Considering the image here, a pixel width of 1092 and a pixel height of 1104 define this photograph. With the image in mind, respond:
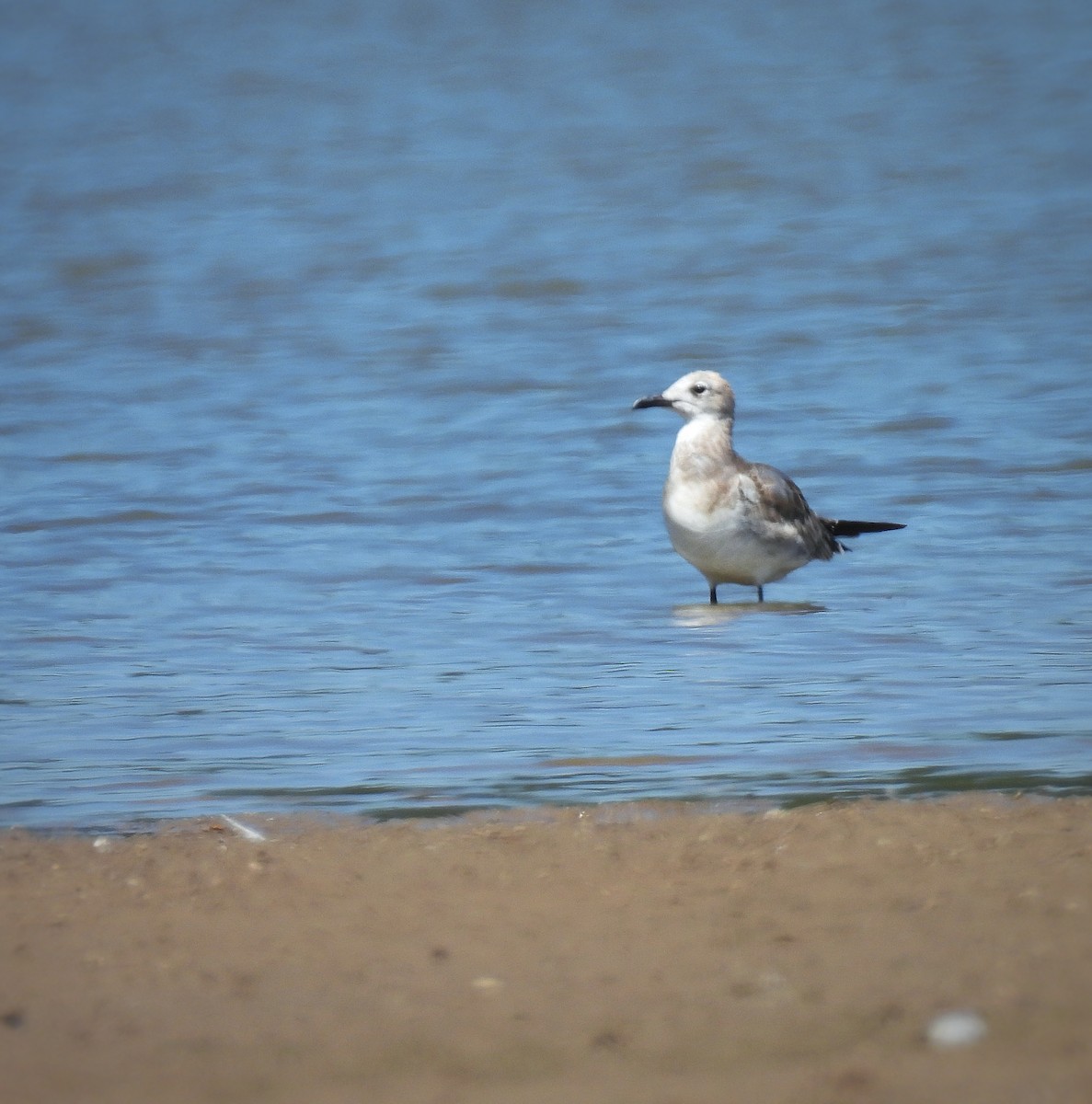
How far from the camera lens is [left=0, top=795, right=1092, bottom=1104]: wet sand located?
284 centimetres

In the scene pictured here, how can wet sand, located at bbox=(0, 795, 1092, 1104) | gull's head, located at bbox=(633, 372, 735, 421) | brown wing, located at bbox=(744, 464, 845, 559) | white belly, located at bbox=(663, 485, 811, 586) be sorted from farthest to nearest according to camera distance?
gull's head, located at bbox=(633, 372, 735, 421)
brown wing, located at bbox=(744, 464, 845, 559)
white belly, located at bbox=(663, 485, 811, 586)
wet sand, located at bbox=(0, 795, 1092, 1104)

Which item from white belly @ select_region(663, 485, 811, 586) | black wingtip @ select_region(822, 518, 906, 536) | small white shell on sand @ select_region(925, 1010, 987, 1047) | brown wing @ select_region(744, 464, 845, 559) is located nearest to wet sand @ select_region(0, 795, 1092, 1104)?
small white shell on sand @ select_region(925, 1010, 987, 1047)

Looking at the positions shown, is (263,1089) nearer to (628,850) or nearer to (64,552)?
(628,850)

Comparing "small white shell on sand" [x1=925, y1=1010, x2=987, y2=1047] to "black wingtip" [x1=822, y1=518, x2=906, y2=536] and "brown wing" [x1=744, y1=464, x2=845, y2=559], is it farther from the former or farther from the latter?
"black wingtip" [x1=822, y1=518, x2=906, y2=536]

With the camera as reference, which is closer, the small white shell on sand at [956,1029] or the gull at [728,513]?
the small white shell on sand at [956,1029]

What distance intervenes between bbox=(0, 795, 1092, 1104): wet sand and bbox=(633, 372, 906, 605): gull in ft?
12.5

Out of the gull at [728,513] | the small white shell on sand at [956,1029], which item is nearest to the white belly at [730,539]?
the gull at [728,513]

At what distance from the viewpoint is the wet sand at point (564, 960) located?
2840 mm

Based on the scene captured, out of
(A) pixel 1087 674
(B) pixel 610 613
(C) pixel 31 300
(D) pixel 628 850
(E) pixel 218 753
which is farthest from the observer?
(C) pixel 31 300

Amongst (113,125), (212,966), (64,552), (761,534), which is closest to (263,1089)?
(212,966)

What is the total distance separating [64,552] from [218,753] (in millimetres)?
3717

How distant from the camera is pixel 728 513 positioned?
802 cm

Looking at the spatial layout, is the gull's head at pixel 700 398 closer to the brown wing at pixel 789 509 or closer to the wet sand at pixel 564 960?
the brown wing at pixel 789 509

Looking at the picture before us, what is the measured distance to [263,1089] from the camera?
9.32ft
